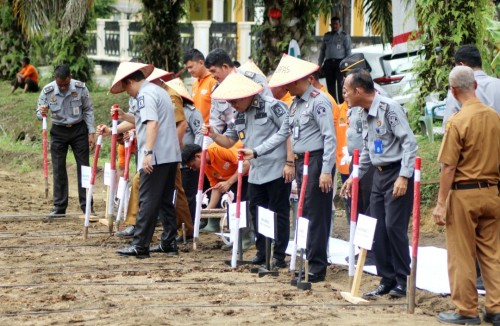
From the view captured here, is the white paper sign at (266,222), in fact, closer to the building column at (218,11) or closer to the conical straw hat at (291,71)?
the conical straw hat at (291,71)

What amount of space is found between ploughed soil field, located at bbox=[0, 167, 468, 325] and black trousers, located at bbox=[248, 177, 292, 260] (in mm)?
391

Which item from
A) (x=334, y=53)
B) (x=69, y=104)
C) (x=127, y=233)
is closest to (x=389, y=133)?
(x=127, y=233)

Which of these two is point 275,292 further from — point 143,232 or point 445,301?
point 143,232

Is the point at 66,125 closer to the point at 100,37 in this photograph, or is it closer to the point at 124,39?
the point at 124,39

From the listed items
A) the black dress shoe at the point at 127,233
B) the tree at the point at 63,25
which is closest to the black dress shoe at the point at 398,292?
the black dress shoe at the point at 127,233

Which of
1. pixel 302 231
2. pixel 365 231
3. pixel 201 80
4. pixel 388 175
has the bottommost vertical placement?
pixel 302 231

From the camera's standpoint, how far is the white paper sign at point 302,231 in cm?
972

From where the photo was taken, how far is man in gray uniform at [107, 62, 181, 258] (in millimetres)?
11484

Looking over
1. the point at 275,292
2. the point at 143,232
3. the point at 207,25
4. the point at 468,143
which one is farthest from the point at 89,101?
the point at 207,25

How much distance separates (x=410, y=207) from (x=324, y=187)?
1011mm

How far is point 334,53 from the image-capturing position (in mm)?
22859

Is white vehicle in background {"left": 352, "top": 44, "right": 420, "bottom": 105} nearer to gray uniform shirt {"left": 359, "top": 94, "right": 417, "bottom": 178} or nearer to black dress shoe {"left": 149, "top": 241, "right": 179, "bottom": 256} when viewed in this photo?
black dress shoe {"left": 149, "top": 241, "right": 179, "bottom": 256}

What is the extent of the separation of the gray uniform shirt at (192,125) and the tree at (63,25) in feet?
28.5

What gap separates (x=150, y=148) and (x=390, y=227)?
2.93 m
